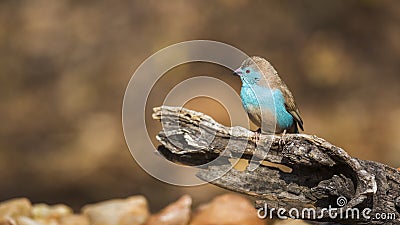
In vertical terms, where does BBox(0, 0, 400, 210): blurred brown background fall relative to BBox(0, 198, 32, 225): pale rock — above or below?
above

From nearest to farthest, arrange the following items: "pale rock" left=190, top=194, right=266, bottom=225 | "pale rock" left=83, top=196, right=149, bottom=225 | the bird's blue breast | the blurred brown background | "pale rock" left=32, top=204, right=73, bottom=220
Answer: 1. the bird's blue breast
2. "pale rock" left=190, top=194, right=266, bottom=225
3. "pale rock" left=83, top=196, right=149, bottom=225
4. "pale rock" left=32, top=204, right=73, bottom=220
5. the blurred brown background

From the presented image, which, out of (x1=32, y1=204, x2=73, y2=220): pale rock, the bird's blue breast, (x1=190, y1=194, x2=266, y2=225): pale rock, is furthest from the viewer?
(x1=32, y1=204, x2=73, y2=220): pale rock

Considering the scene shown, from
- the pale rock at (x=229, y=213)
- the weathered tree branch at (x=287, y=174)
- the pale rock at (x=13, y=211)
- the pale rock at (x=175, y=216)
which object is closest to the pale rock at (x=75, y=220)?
the pale rock at (x=13, y=211)

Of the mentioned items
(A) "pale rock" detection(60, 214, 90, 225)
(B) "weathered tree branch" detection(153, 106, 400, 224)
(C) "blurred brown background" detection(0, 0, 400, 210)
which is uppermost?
(C) "blurred brown background" detection(0, 0, 400, 210)

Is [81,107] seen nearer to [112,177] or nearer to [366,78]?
[112,177]

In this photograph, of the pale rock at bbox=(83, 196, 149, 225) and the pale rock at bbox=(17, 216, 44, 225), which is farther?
the pale rock at bbox=(83, 196, 149, 225)

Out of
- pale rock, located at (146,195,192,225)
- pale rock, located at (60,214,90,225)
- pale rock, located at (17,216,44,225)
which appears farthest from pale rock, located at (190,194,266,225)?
pale rock, located at (17,216,44,225)

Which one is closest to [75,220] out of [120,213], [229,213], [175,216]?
[120,213]

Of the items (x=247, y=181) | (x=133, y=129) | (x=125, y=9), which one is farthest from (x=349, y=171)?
(x=125, y=9)

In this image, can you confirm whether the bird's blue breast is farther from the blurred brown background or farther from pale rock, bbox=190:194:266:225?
the blurred brown background
